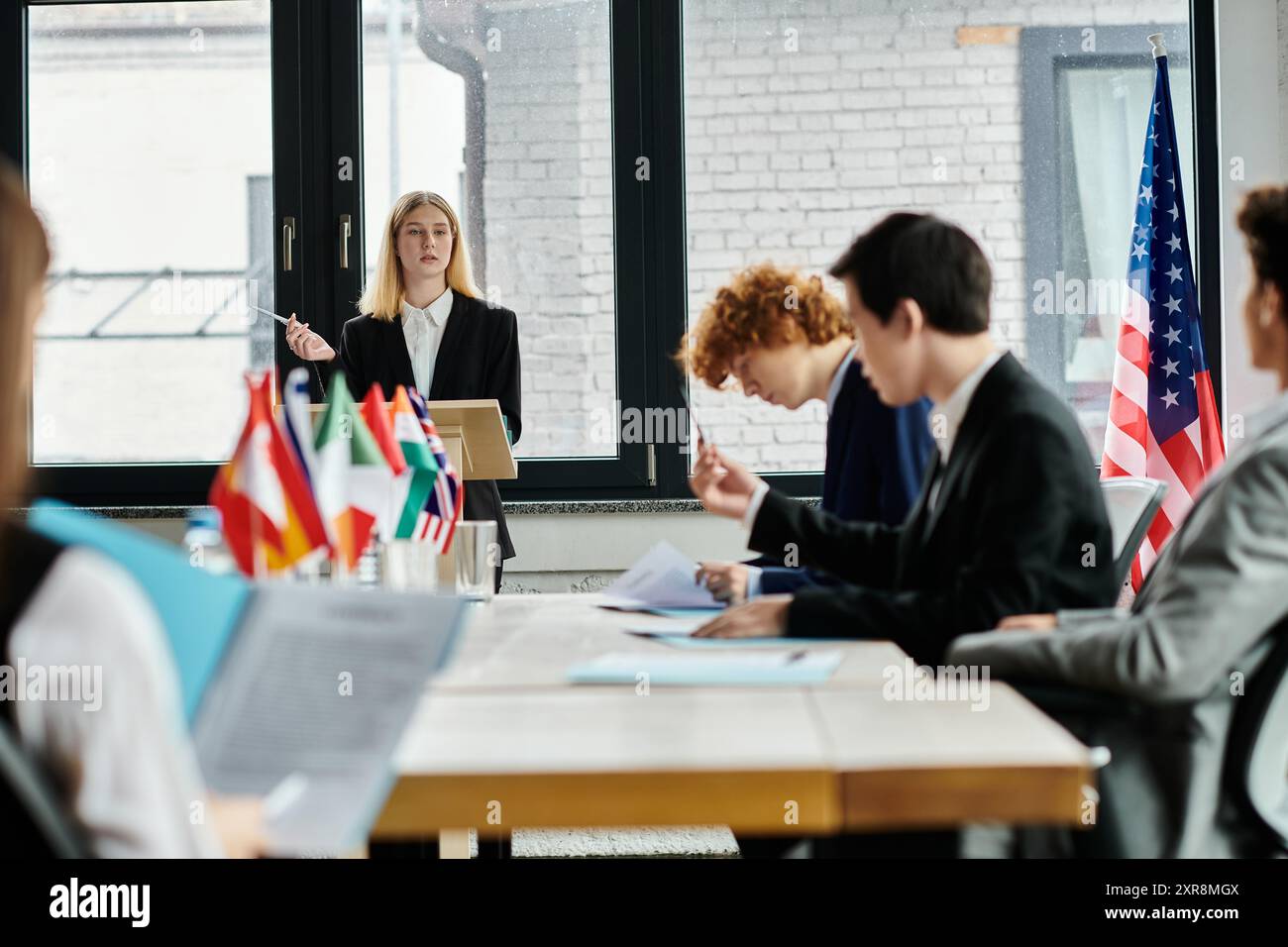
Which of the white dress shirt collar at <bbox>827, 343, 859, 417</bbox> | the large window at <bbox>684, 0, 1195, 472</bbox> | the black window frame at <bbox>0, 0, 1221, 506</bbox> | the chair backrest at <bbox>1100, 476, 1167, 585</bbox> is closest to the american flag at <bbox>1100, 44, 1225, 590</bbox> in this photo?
the large window at <bbox>684, 0, 1195, 472</bbox>

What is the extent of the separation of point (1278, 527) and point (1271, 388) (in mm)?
3332

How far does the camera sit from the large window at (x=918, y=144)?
4.42 m

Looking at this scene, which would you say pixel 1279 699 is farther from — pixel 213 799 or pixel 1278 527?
pixel 213 799

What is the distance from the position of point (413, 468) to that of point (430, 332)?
1.92 m

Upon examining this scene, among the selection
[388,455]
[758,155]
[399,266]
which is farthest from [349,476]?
[758,155]

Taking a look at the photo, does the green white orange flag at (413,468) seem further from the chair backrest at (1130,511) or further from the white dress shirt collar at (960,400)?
the chair backrest at (1130,511)

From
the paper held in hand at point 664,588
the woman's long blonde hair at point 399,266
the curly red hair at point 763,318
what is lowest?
the paper held in hand at point 664,588

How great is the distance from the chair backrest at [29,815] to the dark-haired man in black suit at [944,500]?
103 centimetres

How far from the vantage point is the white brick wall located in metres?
4.42

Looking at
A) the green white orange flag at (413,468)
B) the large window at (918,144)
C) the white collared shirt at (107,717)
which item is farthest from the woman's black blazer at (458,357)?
the white collared shirt at (107,717)

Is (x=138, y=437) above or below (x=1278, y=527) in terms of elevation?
above

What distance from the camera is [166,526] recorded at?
4.42 m
